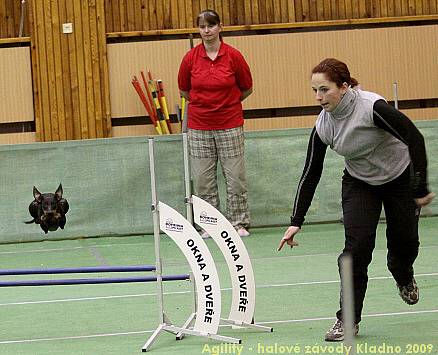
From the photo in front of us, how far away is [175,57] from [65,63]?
1272 millimetres

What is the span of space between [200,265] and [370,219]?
980mm

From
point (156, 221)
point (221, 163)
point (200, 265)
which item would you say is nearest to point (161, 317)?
point (200, 265)

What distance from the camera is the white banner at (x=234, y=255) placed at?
6703mm

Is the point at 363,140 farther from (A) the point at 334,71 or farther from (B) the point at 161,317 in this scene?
(B) the point at 161,317

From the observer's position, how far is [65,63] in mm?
13133

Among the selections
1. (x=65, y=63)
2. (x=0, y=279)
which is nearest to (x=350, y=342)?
(x=0, y=279)

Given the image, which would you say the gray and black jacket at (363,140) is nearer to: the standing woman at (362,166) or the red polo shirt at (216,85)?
the standing woman at (362,166)

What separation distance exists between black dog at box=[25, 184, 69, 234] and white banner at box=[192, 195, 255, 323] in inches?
194

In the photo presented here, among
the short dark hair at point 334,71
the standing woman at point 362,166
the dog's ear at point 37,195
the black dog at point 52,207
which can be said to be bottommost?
the black dog at point 52,207

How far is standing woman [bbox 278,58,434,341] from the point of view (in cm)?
600

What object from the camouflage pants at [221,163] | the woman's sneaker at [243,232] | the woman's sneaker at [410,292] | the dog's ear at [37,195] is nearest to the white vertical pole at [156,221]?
the woman's sneaker at [410,292]

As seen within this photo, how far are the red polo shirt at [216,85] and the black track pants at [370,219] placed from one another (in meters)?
4.76

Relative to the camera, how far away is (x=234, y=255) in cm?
673

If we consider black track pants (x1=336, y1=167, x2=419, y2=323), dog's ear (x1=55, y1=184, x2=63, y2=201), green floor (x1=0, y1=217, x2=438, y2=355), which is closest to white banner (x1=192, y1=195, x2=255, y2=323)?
green floor (x1=0, y1=217, x2=438, y2=355)
